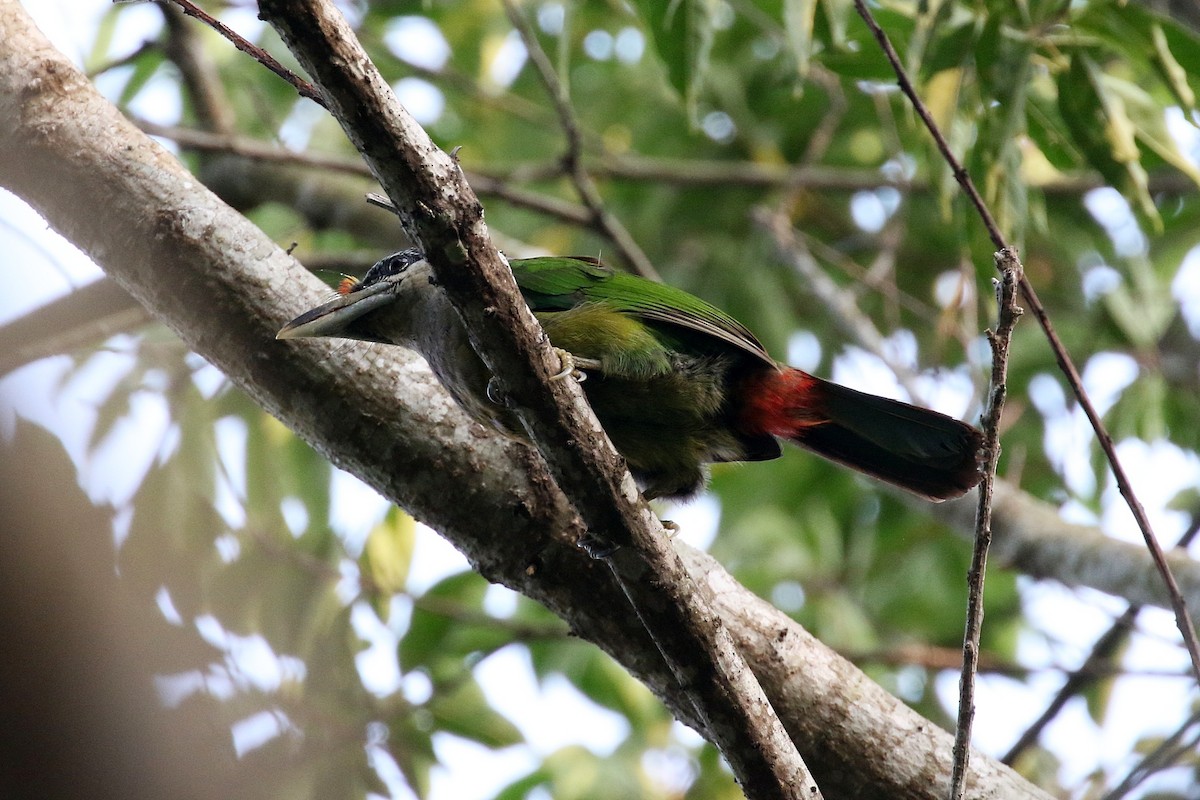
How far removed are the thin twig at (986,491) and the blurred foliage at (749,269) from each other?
1.21m

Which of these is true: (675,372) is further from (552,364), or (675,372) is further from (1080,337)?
(1080,337)

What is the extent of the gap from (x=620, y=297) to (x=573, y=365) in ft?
2.42

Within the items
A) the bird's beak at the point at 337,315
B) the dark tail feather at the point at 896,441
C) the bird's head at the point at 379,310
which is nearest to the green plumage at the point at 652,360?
the dark tail feather at the point at 896,441

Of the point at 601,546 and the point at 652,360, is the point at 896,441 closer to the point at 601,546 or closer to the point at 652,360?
the point at 652,360

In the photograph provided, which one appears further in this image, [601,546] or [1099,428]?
[1099,428]

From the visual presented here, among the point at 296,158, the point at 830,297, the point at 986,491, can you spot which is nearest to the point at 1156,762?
the point at 986,491

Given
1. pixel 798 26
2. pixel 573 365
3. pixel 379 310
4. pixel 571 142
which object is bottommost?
pixel 573 365

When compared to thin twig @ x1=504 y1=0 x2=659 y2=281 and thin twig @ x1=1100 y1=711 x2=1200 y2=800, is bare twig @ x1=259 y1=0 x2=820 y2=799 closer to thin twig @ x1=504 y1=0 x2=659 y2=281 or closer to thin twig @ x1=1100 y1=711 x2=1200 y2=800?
thin twig @ x1=1100 y1=711 x2=1200 y2=800

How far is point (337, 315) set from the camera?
2771mm

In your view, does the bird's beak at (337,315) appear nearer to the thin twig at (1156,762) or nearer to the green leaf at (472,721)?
the green leaf at (472,721)

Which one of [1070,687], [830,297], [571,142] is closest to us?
[1070,687]

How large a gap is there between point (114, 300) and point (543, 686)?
9.28ft

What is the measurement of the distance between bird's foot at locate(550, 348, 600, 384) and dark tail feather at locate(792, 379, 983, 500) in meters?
0.73

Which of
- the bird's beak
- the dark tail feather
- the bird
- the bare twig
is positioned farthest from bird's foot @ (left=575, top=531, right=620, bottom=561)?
the dark tail feather
